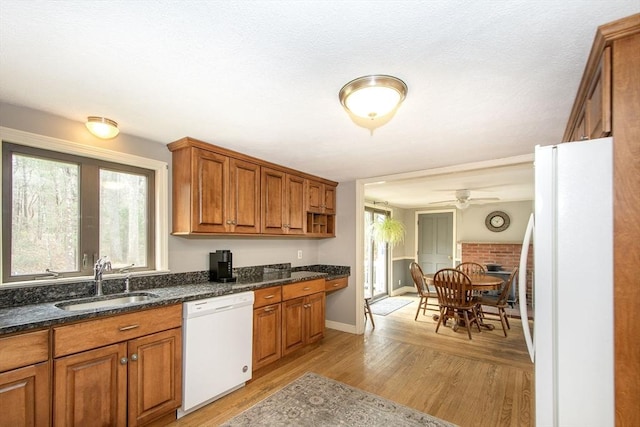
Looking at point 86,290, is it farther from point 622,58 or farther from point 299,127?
point 622,58

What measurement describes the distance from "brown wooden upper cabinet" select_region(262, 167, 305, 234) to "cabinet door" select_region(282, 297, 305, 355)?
811mm

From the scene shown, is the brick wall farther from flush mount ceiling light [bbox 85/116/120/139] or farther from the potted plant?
flush mount ceiling light [bbox 85/116/120/139]

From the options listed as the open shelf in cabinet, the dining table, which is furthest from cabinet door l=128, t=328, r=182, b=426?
the dining table

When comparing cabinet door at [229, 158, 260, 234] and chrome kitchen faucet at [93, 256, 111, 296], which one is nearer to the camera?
chrome kitchen faucet at [93, 256, 111, 296]

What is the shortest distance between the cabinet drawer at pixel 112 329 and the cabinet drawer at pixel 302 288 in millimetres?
1114

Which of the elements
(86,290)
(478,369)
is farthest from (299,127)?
(478,369)

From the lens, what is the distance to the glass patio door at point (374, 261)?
20.0ft

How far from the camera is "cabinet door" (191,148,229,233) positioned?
2.59 metres

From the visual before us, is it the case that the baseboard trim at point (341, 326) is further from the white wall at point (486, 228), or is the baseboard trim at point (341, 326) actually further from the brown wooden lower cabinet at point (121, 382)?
the white wall at point (486, 228)

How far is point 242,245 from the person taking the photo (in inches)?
135

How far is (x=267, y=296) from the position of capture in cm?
287

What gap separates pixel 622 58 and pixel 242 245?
10.6 feet

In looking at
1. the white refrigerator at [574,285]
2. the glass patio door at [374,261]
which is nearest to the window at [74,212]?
the white refrigerator at [574,285]

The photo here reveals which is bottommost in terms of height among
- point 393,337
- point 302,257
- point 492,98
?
point 393,337
